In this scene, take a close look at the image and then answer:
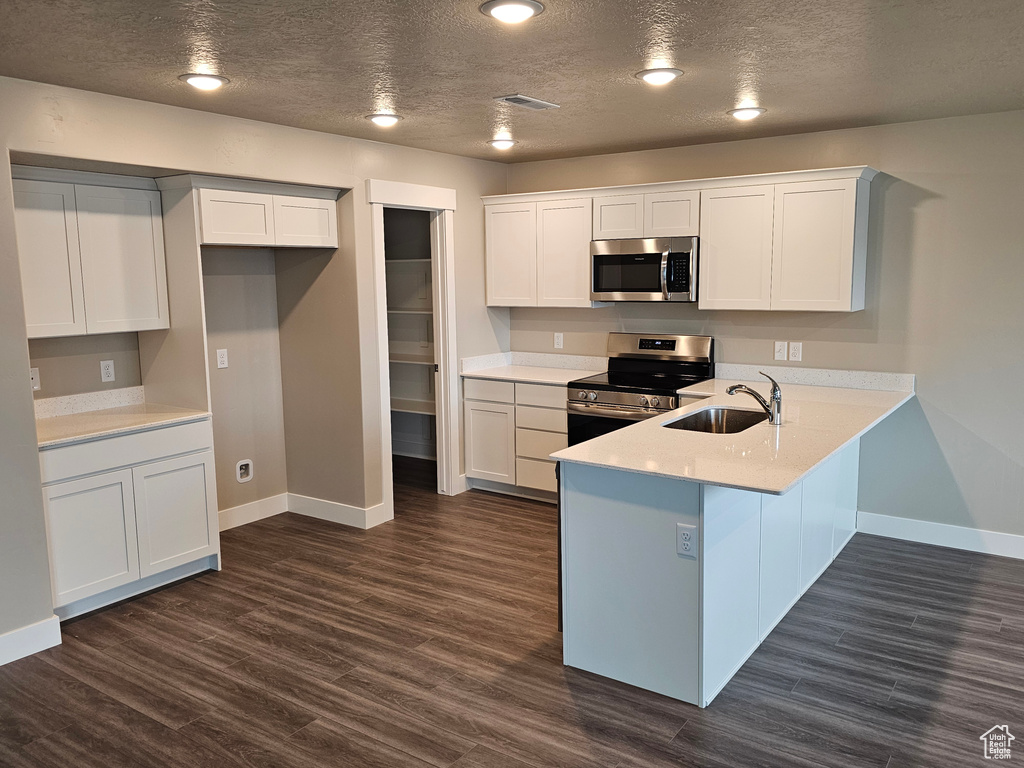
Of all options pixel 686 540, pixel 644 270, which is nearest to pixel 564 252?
pixel 644 270

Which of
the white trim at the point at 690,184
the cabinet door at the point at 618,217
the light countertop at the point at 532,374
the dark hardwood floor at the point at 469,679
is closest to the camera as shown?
the dark hardwood floor at the point at 469,679

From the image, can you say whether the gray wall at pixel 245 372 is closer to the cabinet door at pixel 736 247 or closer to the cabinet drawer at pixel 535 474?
the cabinet drawer at pixel 535 474

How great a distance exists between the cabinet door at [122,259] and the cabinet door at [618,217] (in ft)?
9.12

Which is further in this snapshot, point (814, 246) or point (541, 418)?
point (541, 418)

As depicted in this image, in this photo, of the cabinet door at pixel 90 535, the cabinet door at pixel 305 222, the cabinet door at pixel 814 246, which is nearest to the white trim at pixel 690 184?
the cabinet door at pixel 814 246

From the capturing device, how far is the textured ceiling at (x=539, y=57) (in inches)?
99.3

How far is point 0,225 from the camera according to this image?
128 inches

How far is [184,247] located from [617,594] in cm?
299

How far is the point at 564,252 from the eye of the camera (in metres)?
5.55

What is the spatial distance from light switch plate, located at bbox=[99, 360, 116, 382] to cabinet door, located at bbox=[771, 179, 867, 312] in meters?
3.90

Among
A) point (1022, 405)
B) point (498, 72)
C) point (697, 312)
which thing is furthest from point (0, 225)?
point (1022, 405)

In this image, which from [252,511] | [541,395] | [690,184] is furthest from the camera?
[541,395]

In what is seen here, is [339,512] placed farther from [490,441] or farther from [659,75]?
[659,75]

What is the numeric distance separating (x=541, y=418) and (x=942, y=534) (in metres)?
2.60
